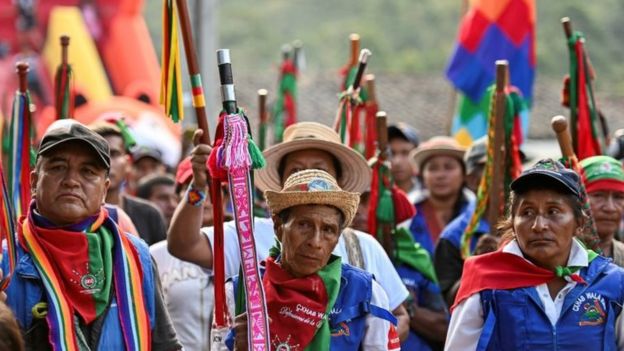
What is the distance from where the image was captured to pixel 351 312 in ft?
16.3

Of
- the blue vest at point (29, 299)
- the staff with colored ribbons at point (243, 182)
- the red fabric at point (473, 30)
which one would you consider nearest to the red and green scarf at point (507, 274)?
the staff with colored ribbons at point (243, 182)

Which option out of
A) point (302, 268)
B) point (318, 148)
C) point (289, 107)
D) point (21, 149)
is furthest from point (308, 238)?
point (289, 107)

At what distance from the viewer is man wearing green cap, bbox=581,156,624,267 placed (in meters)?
6.62

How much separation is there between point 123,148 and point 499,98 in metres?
→ 2.17

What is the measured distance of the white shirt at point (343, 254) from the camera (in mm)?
5715

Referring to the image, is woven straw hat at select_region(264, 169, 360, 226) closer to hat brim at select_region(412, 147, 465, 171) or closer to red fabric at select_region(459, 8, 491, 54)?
hat brim at select_region(412, 147, 465, 171)

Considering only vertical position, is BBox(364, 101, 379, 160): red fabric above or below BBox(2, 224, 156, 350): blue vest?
above

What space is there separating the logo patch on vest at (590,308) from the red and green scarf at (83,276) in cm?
158

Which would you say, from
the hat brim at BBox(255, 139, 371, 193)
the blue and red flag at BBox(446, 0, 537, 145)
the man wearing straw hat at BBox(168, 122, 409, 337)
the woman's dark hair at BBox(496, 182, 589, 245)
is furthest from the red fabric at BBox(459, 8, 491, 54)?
the woman's dark hair at BBox(496, 182, 589, 245)

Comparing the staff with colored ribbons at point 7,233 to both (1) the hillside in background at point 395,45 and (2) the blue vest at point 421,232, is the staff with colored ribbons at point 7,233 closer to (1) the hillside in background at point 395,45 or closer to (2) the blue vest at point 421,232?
(2) the blue vest at point 421,232

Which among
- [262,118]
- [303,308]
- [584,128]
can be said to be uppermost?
[262,118]

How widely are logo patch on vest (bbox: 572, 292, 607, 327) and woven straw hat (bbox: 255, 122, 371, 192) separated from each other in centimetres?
148

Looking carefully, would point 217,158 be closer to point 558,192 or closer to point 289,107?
point 558,192

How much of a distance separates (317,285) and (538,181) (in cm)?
92
